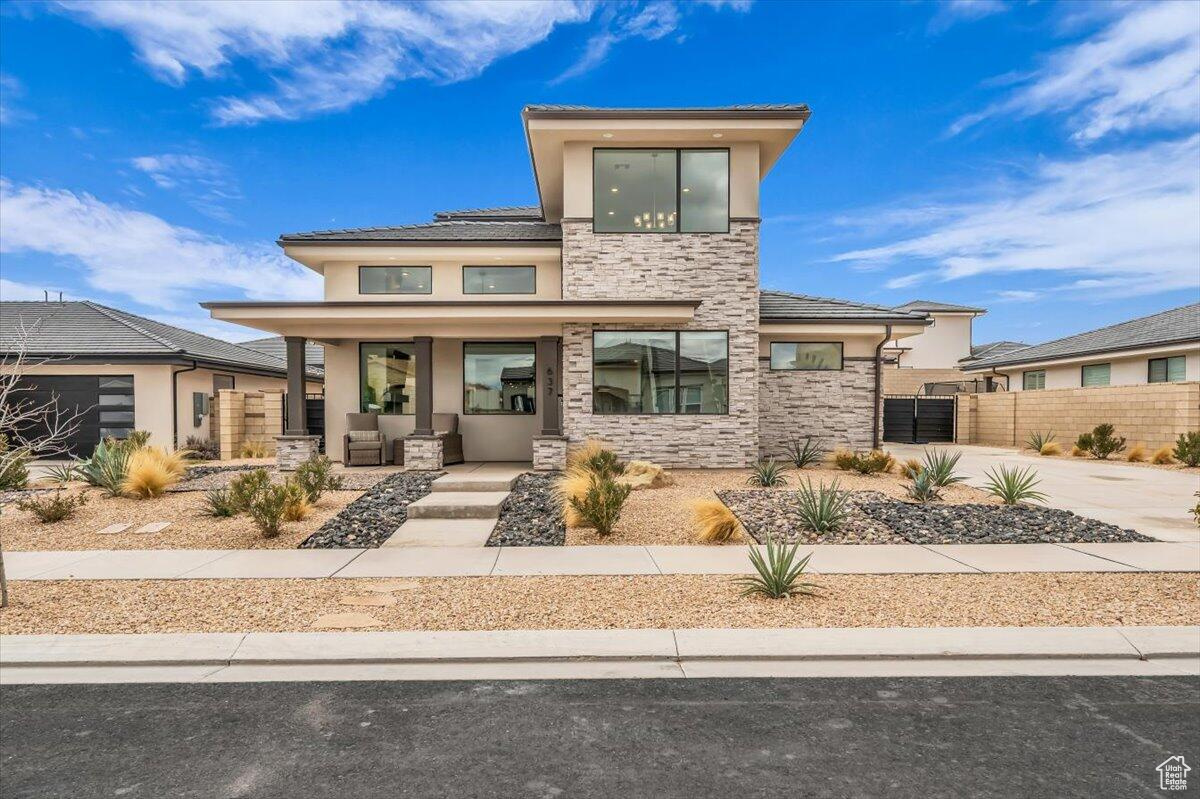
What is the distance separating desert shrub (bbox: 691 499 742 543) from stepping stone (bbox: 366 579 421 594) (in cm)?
360

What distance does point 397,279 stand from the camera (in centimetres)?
1523

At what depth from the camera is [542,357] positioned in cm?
→ 1322

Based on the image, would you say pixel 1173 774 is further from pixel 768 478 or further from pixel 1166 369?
pixel 1166 369

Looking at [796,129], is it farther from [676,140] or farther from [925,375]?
[925,375]

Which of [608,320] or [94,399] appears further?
[94,399]

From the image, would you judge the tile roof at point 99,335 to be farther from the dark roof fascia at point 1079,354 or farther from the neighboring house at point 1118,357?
the neighboring house at point 1118,357

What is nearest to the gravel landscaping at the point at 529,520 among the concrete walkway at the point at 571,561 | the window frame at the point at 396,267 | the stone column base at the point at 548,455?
the concrete walkway at the point at 571,561

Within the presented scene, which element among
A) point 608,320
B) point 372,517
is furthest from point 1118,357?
point 372,517

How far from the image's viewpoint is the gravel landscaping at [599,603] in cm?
468

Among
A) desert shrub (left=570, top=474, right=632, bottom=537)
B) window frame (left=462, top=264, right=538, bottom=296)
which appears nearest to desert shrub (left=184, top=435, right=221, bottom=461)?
window frame (left=462, top=264, right=538, bottom=296)

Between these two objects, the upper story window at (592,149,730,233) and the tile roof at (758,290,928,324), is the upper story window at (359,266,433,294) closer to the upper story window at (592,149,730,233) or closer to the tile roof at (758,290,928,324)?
the upper story window at (592,149,730,233)

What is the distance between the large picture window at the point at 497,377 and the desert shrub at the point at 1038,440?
16.4 metres

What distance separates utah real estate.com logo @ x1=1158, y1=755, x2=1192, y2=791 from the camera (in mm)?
2700

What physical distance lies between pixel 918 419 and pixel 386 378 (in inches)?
793
